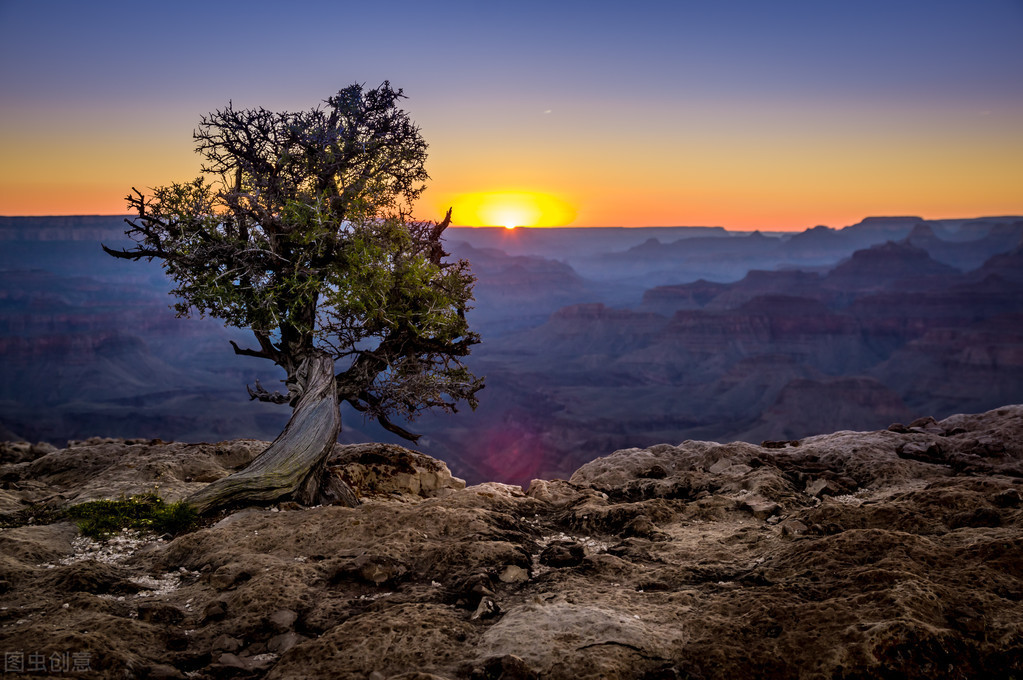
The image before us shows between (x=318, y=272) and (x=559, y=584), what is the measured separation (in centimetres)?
905

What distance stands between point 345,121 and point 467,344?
6307mm

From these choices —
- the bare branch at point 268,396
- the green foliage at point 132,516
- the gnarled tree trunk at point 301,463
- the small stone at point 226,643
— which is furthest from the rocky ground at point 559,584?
the bare branch at point 268,396

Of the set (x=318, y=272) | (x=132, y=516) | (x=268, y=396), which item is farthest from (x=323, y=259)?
(x=132, y=516)

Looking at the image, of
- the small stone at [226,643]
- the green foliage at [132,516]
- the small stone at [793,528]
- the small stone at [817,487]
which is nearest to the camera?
the small stone at [226,643]

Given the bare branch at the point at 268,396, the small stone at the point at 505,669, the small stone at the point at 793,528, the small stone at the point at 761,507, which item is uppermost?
the bare branch at the point at 268,396

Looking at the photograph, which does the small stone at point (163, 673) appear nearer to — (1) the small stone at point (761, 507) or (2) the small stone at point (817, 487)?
(1) the small stone at point (761, 507)

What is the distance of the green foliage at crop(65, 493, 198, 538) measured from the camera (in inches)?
395

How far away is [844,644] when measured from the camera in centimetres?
503

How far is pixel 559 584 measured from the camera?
23.7 feet

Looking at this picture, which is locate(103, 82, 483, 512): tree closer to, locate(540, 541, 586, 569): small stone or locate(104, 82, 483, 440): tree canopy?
locate(104, 82, 483, 440): tree canopy

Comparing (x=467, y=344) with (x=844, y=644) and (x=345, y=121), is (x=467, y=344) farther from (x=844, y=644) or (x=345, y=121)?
(x=844, y=644)

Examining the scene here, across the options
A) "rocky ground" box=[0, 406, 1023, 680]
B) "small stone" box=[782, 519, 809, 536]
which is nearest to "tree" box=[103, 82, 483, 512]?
"rocky ground" box=[0, 406, 1023, 680]

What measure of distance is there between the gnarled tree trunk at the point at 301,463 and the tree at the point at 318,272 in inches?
1.4

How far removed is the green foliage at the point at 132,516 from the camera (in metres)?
10.0
